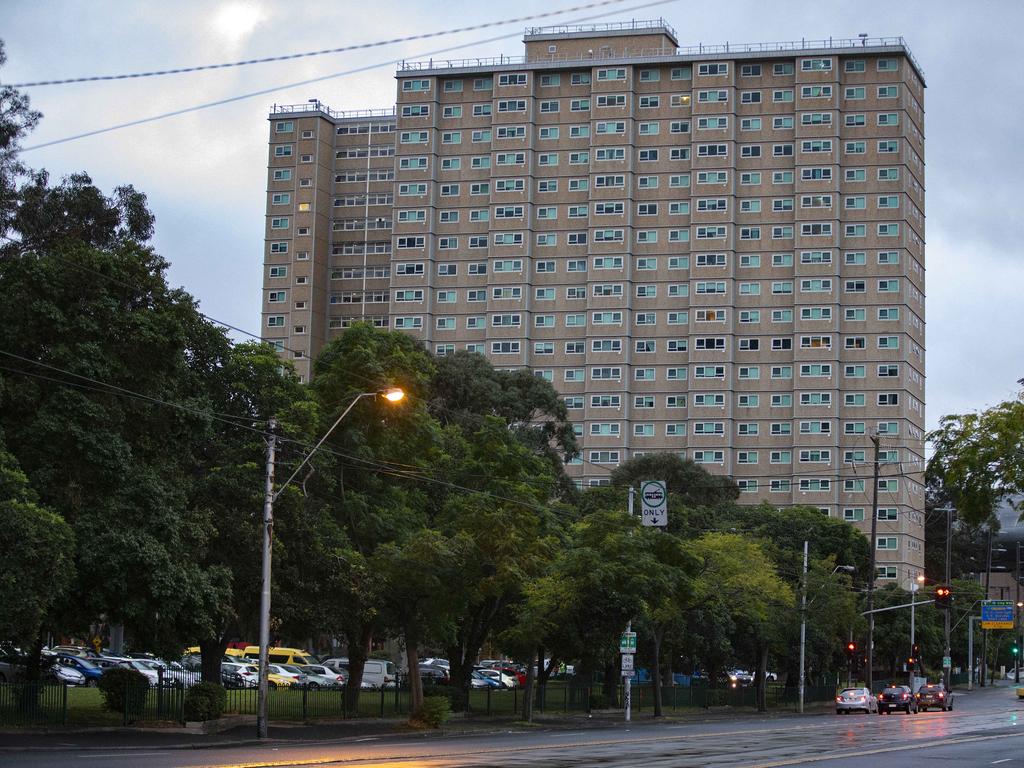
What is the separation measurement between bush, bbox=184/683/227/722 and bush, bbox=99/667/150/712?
1.34 metres

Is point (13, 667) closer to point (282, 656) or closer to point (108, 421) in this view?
point (108, 421)

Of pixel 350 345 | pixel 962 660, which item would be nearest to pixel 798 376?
pixel 962 660

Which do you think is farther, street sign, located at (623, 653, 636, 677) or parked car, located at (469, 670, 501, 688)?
parked car, located at (469, 670, 501, 688)

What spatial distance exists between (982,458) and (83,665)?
5499 centimetres

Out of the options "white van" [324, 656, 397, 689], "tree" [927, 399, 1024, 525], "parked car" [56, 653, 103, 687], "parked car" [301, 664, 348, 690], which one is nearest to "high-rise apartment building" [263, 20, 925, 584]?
"white van" [324, 656, 397, 689]

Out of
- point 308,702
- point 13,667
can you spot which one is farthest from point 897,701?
point 13,667

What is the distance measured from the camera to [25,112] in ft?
181

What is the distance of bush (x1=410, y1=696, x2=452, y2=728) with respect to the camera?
1822 inches

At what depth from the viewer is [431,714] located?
4641 centimetres

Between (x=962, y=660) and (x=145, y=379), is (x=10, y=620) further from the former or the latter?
(x=962, y=660)

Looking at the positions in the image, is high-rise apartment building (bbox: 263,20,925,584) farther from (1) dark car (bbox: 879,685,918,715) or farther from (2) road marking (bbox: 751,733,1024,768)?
(2) road marking (bbox: 751,733,1024,768)

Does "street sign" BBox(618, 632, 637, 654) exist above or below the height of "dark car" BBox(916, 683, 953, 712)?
above

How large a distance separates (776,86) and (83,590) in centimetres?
11413

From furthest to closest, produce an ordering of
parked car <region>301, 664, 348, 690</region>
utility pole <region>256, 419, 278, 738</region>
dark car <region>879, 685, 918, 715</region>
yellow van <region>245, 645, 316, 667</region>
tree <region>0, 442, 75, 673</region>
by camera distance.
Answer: yellow van <region>245, 645, 316, 667</region> → dark car <region>879, 685, 918, 715</region> → parked car <region>301, 664, 348, 690</region> → utility pole <region>256, 419, 278, 738</region> → tree <region>0, 442, 75, 673</region>
